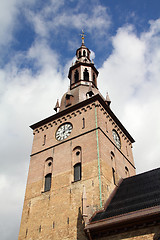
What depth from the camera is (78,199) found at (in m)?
20.2

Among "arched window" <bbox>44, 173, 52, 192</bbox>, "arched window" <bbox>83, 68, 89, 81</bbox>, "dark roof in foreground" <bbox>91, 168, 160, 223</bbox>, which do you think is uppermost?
"arched window" <bbox>83, 68, 89, 81</bbox>

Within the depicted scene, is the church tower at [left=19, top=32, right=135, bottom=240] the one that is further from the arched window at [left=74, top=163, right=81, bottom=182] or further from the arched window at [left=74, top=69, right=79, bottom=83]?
the arched window at [left=74, top=69, right=79, bottom=83]

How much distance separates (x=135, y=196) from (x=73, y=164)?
6089mm

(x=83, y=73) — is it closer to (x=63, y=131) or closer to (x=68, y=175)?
(x=63, y=131)

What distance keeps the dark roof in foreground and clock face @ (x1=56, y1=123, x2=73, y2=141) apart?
662 centimetres

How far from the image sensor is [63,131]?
26.1 metres

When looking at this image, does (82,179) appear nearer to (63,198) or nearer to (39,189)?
(63,198)

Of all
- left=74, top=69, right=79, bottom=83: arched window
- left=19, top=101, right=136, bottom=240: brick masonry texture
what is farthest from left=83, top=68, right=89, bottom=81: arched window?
left=19, top=101, right=136, bottom=240: brick masonry texture

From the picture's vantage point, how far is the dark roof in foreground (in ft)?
55.3

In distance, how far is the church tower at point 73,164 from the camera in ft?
64.5

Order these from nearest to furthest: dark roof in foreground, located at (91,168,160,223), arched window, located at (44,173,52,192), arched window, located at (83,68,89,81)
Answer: dark roof in foreground, located at (91,168,160,223) → arched window, located at (44,173,52,192) → arched window, located at (83,68,89,81)

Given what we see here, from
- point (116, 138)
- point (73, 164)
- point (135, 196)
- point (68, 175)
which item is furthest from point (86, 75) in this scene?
point (135, 196)

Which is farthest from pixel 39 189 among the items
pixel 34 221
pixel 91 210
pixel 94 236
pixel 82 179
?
pixel 94 236

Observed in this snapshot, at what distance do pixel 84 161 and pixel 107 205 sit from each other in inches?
170
